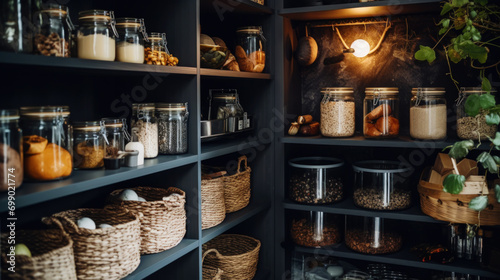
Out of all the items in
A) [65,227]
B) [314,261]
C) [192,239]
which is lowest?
[314,261]

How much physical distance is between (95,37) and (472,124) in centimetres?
161

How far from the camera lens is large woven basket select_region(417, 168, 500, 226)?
1929 millimetres

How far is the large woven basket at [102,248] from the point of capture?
1.33 metres

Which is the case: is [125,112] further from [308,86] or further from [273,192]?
[308,86]

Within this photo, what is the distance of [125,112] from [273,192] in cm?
94

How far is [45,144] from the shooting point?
1.28 m

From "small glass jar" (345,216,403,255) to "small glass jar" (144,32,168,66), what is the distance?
50.7 inches

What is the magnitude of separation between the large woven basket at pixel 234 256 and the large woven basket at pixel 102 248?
2.06 feet

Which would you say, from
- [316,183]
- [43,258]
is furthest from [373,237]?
[43,258]

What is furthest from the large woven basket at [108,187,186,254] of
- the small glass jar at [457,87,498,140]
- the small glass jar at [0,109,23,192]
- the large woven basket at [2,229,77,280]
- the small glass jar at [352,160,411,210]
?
the small glass jar at [457,87,498,140]

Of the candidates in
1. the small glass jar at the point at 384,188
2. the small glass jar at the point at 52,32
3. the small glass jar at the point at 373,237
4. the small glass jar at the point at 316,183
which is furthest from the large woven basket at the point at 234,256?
the small glass jar at the point at 52,32

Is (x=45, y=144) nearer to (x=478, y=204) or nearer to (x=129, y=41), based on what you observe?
→ (x=129, y=41)

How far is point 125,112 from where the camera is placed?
1.89 metres

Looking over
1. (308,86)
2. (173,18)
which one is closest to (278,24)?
(308,86)
